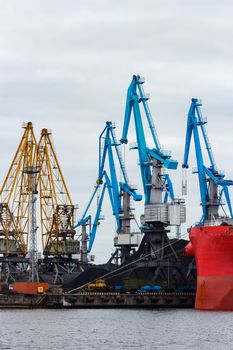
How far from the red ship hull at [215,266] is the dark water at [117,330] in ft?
5.03

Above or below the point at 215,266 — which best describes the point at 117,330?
below

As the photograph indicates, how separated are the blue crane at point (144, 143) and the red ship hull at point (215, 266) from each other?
497 inches

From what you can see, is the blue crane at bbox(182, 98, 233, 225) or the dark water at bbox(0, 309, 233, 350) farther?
the blue crane at bbox(182, 98, 233, 225)

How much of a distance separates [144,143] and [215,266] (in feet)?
63.4

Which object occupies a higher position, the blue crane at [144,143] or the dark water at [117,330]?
the blue crane at [144,143]

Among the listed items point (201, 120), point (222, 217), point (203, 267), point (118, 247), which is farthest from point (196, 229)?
point (118, 247)

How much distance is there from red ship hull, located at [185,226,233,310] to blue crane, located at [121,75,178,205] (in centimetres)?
1263

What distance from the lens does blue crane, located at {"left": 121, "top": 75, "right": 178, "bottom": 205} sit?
297ft

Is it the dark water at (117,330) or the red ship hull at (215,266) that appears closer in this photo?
the dark water at (117,330)

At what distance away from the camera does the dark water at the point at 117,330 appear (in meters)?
55.8

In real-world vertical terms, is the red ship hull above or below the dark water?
above

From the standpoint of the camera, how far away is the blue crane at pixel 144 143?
3563 inches

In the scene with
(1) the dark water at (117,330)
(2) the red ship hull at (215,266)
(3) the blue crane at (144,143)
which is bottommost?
(1) the dark water at (117,330)

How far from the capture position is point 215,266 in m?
76.5
